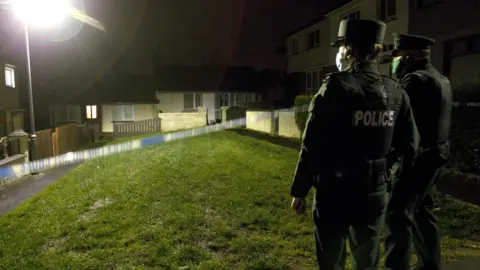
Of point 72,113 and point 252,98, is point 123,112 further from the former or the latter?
point 252,98

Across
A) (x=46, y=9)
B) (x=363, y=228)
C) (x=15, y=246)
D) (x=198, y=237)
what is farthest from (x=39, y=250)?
(x=46, y=9)

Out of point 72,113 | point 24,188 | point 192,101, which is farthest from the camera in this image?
point 192,101

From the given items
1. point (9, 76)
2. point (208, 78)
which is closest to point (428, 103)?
point (9, 76)

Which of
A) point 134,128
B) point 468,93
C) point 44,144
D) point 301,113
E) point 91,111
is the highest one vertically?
point 468,93

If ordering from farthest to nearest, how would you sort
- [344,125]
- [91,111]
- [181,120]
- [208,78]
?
[208,78] → [91,111] → [181,120] → [344,125]

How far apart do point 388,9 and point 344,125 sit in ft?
50.6

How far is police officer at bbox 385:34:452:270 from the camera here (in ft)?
10.8

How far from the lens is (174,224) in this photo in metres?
5.35

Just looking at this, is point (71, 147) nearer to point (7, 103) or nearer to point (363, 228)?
point (7, 103)

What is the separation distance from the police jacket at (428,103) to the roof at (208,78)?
A: 3253cm

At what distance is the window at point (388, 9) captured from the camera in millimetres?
15744

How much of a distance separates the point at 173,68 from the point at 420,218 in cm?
4102

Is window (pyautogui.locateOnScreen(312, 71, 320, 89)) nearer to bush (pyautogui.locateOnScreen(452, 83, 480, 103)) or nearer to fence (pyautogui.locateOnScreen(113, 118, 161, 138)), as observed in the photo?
fence (pyautogui.locateOnScreen(113, 118, 161, 138))

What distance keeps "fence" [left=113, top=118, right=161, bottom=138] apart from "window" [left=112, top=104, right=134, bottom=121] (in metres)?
5.54
